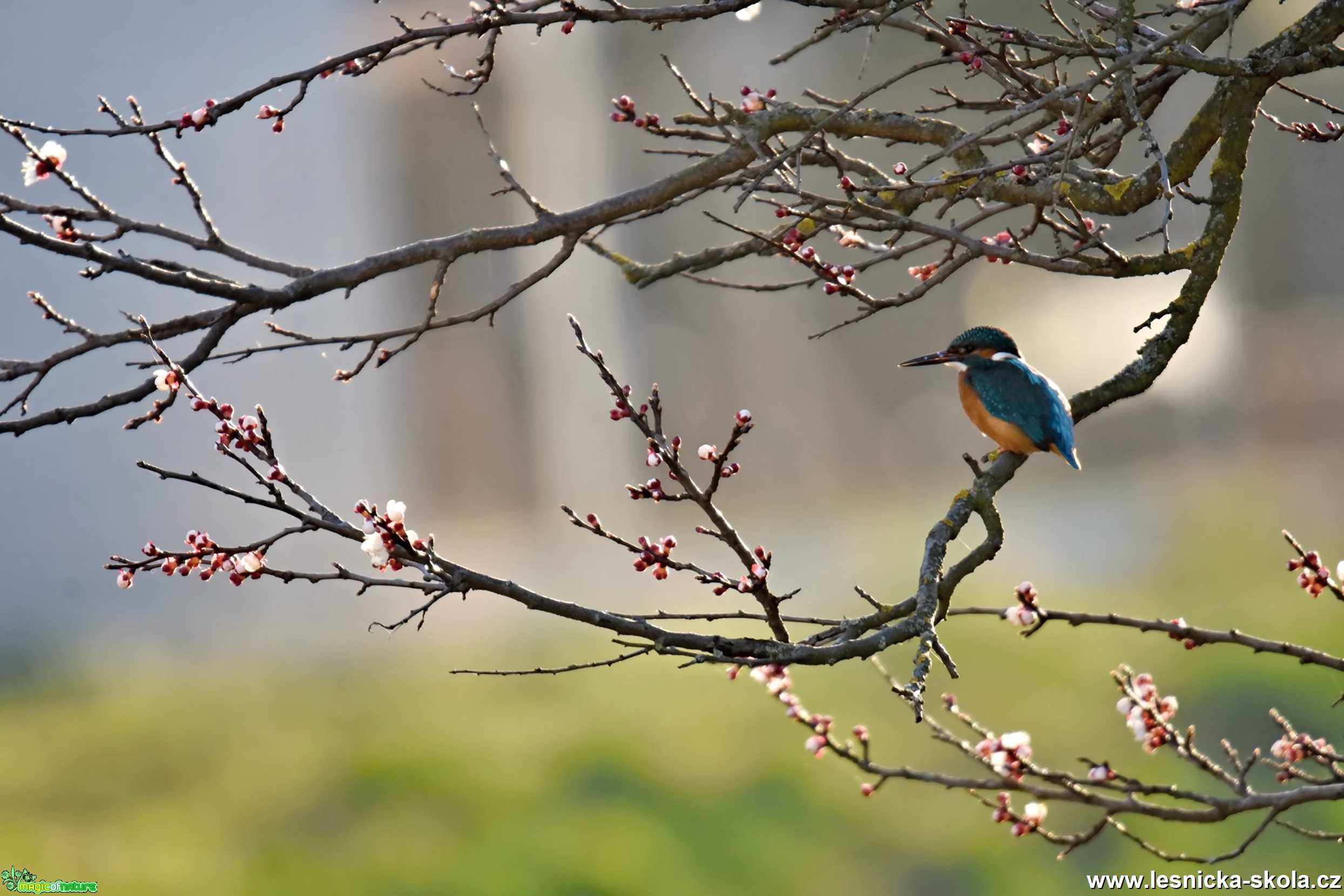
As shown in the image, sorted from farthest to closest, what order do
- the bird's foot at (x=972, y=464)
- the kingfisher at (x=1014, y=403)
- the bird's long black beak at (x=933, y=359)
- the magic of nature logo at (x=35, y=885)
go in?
the magic of nature logo at (x=35, y=885)
the bird's long black beak at (x=933, y=359)
the kingfisher at (x=1014, y=403)
the bird's foot at (x=972, y=464)

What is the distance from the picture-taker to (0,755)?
18.6ft

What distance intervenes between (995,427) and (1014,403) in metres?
0.06

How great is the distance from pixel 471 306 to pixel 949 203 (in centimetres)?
671

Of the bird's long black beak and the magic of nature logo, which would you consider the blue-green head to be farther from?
the magic of nature logo

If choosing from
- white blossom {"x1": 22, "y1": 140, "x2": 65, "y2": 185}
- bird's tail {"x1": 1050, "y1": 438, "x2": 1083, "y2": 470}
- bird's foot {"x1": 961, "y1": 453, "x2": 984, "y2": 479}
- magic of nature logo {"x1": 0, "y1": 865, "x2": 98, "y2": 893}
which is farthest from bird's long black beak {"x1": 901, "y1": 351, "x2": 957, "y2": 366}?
magic of nature logo {"x1": 0, "y1": 865, "x2": 98, "y2": 893}

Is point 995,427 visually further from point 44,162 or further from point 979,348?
point 44,162

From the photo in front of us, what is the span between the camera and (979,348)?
2568mm

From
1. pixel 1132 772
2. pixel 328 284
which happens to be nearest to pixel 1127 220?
pixel 1132 772

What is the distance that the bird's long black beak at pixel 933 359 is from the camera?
8.09ft

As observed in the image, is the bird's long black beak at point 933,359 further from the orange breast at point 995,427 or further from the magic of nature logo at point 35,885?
the magic of nature logo at point 35,885

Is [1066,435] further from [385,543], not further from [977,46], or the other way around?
[385,543]

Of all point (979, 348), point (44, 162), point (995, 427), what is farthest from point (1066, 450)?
point (44, 162)

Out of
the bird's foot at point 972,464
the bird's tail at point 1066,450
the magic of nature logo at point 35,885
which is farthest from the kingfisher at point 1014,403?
the magic of nature logo at point 35,885

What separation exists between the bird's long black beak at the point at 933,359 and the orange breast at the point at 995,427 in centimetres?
7
